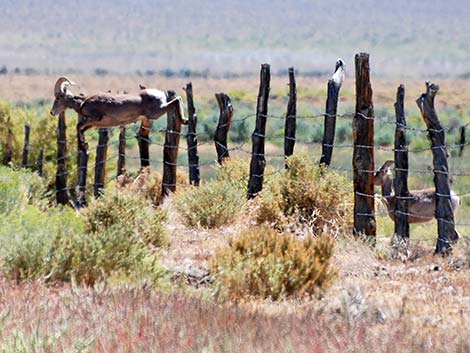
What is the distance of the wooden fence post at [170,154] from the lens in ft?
56.1

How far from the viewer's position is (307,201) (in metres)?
14.0

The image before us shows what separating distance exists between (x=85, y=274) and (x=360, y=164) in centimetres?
525

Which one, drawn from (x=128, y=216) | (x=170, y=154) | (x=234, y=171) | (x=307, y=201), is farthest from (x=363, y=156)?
(x=170, y=154)

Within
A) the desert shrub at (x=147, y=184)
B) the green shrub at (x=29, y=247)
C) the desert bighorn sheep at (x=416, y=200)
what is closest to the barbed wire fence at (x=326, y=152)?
the desert bighorn sheep at (x=416, y=200)

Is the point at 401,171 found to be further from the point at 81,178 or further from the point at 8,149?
the point at 8,149

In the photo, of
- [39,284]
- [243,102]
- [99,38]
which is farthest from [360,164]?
[99,38]

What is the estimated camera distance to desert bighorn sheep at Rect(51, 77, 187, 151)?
16875 millimetres

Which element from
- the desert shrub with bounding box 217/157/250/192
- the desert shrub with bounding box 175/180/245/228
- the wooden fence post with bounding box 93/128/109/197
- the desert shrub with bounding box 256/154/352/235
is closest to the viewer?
the desert shrub with bounding box 256/154/352/235

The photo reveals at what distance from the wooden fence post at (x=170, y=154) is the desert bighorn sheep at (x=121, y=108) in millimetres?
118

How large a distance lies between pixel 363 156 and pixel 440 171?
40.0 inches

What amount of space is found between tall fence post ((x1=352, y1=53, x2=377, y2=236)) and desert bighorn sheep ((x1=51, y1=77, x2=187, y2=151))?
4.37 m

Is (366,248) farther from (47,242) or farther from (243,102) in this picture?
(243,102)

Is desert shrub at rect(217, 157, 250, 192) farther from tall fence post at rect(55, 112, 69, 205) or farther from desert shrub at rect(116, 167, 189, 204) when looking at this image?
tall fence post at rect(55, 112, 69, 205)

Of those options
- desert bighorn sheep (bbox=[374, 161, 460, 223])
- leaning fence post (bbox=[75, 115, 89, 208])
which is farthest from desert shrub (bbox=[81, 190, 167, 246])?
leaning fence post (bbox=[75, 115, 89, 208])
